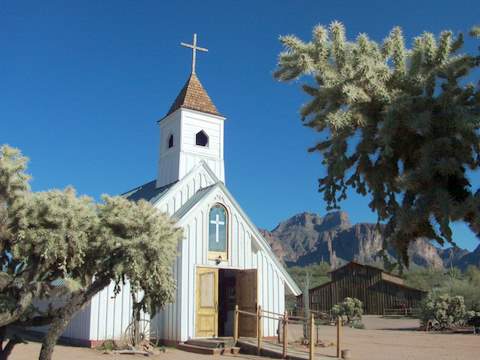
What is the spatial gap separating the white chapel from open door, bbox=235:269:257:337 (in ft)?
0.11

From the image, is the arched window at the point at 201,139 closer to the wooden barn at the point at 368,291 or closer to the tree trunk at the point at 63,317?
the tree trunk at the point at 63,317

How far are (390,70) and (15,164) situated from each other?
6700mm

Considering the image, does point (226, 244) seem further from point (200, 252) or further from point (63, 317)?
point (63, 317)

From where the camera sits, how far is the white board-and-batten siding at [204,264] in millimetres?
17531

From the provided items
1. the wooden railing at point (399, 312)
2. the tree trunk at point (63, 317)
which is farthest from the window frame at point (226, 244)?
the wooden railing at point (399, 312)

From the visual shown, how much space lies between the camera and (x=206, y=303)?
17969 mm

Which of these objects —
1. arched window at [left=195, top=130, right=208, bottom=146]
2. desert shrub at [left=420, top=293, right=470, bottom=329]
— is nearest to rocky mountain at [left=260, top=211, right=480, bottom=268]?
desert shrub at [left=420, top=293, right=470, bottom=329]

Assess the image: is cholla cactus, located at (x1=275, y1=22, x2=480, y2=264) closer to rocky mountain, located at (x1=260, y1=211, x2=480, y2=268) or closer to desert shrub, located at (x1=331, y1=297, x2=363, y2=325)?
desert shrub, located at (x1=331, y1=297, x2=363, y2=325)

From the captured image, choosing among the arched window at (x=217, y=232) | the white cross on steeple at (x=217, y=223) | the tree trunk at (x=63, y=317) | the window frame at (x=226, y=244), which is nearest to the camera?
the tree trunk at (x=63, y=317)

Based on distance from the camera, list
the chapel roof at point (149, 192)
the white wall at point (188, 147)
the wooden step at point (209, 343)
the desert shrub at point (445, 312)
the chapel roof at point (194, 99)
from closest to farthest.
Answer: the wooden step at point (209, 343)
the chapel roof at point (149, 192)
the white wall at point (188, 147)
the chapel roof at point (194, 99)
the desert shrub at point (445, 312)

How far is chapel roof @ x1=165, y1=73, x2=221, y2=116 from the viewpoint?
22388mm

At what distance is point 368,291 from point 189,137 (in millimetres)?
34584

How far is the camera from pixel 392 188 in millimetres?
7082

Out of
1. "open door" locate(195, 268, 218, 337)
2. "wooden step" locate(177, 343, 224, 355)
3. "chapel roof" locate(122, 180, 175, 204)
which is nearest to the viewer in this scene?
"wooden step" locate(177, 343, 224, 355)
